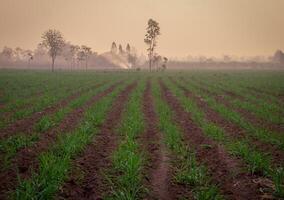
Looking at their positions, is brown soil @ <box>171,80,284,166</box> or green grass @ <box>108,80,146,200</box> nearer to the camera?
green grass @ <box>108,80,146,200</box>

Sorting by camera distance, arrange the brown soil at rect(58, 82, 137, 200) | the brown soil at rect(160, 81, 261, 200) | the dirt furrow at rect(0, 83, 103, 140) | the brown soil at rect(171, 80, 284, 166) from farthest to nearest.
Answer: the dirt furrow at rect(0, 83, 103, 140)
the brown soil at rect(171, 80, 284, 166)
the brown soil at rect(160, 81, 261, 200)
the brown soil at rect(58, 82, 137, 200)

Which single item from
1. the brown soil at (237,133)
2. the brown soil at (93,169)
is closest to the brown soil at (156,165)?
the brown soil at (93,169)

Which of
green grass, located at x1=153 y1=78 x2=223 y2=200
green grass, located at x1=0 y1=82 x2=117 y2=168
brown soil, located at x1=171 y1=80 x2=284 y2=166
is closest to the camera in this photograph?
green grass, located at x1=153 y1=78 x2=223 y2=200

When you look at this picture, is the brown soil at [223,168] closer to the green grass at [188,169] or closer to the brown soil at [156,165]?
the green grass at [188,169]

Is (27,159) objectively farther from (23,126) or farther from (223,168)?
(223,168)

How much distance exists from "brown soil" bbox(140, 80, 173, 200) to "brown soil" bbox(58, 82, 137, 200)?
1149mm

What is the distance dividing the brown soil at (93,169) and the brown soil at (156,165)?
3.77ft

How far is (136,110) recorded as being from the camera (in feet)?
55.5

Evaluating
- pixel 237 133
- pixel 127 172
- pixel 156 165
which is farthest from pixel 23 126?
pixel 237 133

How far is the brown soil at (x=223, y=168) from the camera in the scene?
21.7 feet

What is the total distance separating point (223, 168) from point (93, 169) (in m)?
3.81

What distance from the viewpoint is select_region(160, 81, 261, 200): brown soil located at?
661 cm

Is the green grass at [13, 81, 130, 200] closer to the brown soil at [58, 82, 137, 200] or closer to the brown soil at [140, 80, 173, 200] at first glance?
the brown soil at [58, 82, 137, 200]

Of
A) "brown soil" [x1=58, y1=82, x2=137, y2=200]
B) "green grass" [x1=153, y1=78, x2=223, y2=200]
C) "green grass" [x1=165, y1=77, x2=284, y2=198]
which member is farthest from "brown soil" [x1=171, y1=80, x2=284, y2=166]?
"brown soil" [x1=58, y1=82, x2=137, y2=200]
